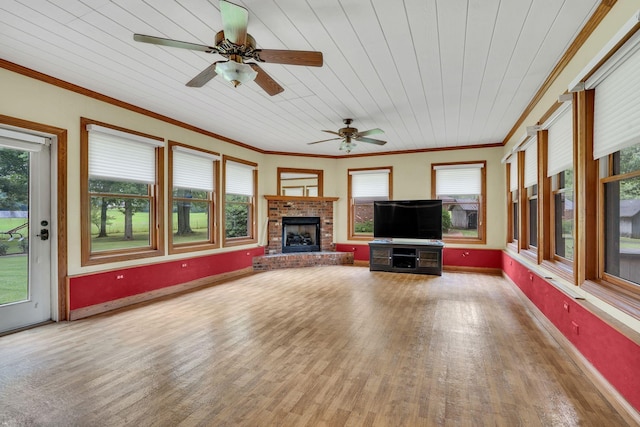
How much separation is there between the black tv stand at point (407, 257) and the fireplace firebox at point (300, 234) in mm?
1595

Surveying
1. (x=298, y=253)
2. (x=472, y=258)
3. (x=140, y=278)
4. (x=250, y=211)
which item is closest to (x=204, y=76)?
(x=140, y=278)

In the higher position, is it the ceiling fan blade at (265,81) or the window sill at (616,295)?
the ceiling fan blade at (265,81)

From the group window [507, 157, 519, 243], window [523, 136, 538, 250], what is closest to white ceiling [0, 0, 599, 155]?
window [523, 136, 538, 250]

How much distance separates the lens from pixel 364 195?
25.9ft

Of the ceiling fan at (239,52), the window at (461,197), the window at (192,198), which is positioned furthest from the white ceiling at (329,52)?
the window at (461,197)

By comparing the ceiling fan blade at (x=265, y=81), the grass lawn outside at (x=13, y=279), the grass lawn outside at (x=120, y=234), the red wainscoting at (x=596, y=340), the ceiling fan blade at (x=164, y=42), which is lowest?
the red wainscoting at (x=596, y=340)

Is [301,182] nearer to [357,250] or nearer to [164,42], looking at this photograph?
[357,250]

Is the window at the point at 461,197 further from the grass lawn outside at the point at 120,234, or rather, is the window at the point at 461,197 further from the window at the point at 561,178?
the grass lawn outside at the point at 120,234

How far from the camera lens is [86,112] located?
3961mm

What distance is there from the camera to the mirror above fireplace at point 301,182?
7.86 metres

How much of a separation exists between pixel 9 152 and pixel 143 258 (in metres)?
2.00

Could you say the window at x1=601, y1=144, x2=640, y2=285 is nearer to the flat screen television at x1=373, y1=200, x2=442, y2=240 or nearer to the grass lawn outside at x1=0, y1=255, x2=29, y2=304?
the flat screen television at x1=373, y1=200, x2=442, y2=240

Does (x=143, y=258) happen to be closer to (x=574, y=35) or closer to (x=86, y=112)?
(x=86, y=112)

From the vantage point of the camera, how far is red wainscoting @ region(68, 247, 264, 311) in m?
3.84
